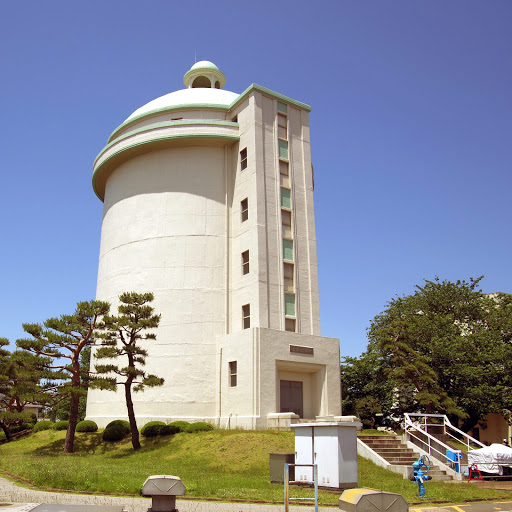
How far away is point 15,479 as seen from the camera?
1702cm

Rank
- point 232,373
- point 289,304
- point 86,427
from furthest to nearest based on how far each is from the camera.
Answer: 1. point 289,304
2. point 86,427
3. point 232,373

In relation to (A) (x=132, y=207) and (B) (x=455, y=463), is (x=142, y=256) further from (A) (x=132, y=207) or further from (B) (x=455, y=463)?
(B) (x=455, y=463)

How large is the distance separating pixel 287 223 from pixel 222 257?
463 cm

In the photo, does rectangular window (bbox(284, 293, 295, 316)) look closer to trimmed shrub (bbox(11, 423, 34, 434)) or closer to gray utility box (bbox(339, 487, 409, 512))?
trimmed shrub (bbox(11, 423, 34, 434))

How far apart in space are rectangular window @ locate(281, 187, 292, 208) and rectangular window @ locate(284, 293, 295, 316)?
228 inches

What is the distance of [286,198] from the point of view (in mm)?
35531

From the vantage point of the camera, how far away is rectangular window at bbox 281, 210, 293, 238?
114ft

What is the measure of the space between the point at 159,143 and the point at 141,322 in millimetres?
14415

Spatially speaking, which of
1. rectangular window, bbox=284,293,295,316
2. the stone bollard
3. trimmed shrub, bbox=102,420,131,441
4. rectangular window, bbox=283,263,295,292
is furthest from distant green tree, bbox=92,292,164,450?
the stone bollard

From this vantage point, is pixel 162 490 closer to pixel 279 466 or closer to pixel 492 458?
pixel 279 466

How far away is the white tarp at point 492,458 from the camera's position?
24.6m

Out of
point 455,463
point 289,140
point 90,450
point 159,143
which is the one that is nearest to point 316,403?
point 455,463

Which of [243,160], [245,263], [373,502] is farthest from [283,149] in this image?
[373,502]

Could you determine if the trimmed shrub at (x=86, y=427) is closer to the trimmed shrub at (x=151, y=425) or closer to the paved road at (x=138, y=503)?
the trimmed shrub at (x=151, y=425)
